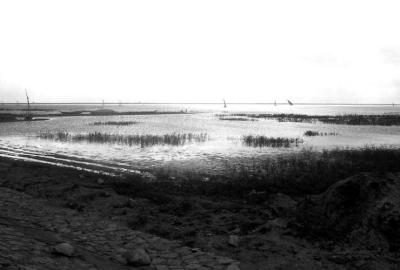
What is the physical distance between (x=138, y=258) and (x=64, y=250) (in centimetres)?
126

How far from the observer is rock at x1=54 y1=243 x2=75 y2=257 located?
586 centimetres

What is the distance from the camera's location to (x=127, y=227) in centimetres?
819

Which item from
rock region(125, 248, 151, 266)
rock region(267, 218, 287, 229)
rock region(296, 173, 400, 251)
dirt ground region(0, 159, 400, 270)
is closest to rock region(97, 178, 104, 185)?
dirt ground region(0, 159, 400, 270)

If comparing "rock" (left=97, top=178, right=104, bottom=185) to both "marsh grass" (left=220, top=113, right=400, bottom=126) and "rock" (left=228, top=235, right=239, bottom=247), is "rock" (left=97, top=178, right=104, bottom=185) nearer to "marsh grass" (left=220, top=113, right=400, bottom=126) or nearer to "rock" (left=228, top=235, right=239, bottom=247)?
"rock" (left=228, top=235, right=239, bottom=247)

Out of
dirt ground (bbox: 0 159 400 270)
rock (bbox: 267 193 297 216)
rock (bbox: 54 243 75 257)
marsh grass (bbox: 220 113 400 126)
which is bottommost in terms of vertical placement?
rock (bbox: 267 193 297 216)

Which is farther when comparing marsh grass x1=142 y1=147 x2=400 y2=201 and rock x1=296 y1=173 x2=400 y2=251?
marsh grass x1=142 y1=147 x2=400 y2=201

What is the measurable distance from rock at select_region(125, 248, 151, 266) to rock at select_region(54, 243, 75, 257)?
97 cm

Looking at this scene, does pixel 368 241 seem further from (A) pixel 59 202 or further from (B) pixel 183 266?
(A) pixel 59 202

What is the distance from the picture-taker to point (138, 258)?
242 inches

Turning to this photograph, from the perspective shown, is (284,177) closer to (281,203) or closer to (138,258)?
(281,203)

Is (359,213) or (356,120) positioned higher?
(356,120)

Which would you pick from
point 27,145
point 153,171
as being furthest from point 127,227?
point 27,145

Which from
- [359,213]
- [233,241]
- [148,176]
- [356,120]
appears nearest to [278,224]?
[233,241]

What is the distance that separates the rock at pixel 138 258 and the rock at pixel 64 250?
0.97 meters
